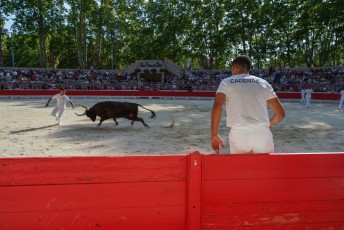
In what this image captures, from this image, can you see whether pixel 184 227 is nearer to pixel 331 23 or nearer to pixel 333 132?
pixel 333 132

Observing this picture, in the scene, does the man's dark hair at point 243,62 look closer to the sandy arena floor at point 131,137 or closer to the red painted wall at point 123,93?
the sandy arena floor at point 131,137

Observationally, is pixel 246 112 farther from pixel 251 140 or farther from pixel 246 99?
pixel 251 140

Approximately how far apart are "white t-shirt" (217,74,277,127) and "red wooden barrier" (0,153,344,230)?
1.43 ft

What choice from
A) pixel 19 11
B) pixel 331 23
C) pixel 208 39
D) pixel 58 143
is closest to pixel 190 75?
pixel 208 39

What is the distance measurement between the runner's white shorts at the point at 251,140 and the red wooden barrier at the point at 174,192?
0.31 metres

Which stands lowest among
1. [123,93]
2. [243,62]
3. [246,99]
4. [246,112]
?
[123,93]

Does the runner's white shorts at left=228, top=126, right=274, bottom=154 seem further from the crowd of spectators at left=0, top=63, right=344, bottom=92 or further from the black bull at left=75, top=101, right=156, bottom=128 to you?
the crowd of spectators at left=0, top=63, right=344, bottom=92

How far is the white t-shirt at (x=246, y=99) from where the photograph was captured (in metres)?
3.20

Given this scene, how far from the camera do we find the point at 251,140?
3211 mm

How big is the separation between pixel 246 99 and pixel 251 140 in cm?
36

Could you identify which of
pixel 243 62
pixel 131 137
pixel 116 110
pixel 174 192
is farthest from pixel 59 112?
pixel 174 192

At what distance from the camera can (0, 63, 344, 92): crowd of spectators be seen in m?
29.8

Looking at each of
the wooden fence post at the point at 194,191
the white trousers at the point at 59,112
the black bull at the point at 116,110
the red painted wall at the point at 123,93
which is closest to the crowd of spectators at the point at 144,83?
the red painted wall at the point at 123,93

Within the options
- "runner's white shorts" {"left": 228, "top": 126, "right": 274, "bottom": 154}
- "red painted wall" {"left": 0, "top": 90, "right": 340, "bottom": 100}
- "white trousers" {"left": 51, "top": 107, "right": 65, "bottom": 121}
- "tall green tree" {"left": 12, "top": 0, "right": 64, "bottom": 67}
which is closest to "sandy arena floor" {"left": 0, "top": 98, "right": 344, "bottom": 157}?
"white trousers" {"left": 51, "top": 107, "right": 65, "bottom": 121}
